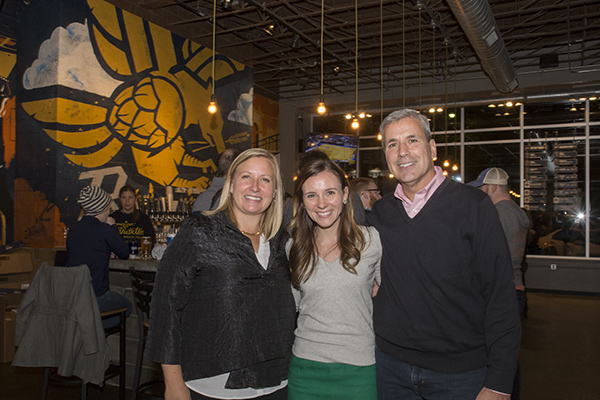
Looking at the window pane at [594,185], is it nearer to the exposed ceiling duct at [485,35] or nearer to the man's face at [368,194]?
the exposed ceiling duct at [485,35]

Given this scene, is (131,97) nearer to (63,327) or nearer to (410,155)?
(63,327)

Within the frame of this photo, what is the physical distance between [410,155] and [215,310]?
96cm

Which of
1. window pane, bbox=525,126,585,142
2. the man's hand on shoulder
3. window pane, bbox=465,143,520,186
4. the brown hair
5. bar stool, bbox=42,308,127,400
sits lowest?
bar stool, bbox=42,308,127,400

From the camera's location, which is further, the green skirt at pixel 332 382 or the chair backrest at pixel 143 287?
the chair backrest at pixel 143 287

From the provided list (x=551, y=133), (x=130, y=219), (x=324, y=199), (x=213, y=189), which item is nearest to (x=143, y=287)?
(x=213, y=189)

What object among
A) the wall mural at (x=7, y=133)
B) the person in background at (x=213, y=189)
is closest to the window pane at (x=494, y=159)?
the person in background at (x=213, y=189)

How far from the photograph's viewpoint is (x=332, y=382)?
1.73m

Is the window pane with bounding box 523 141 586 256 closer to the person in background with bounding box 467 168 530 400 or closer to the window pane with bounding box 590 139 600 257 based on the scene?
the window pane with bounding box 590 139 600 257

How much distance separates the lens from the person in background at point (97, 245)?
11.5 feet

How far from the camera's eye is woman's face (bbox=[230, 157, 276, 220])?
1.81 meters

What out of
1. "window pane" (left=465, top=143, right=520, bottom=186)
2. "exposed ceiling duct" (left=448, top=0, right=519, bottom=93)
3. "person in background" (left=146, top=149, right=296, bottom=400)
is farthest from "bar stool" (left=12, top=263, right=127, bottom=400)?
"window pane" (left=465, top=143, right=520, bottom=186)

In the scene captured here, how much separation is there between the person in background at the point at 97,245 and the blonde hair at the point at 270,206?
2065mm

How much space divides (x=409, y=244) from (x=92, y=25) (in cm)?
593

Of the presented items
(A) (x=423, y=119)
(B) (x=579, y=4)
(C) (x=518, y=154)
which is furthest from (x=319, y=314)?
(C) (x=518, y=154)
